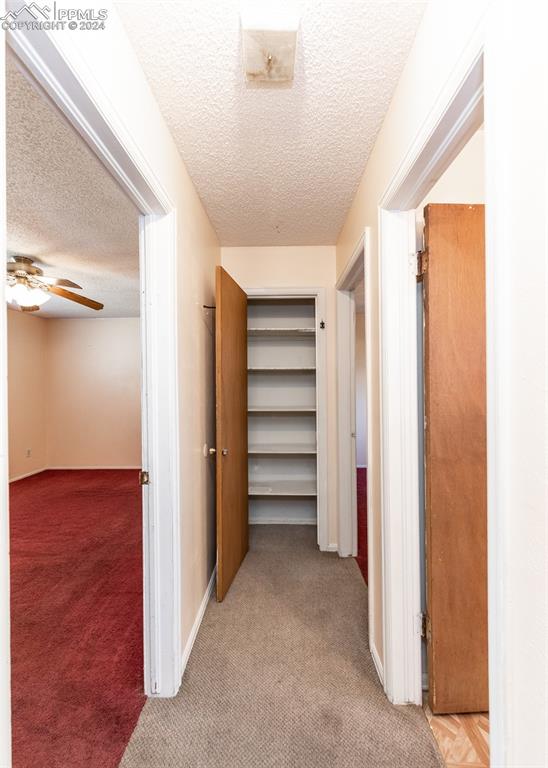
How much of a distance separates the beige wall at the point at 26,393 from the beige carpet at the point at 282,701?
14.8ft

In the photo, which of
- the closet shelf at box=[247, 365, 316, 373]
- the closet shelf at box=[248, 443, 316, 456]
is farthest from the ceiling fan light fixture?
the closet shelf at box=[248, 443, 316, 456]

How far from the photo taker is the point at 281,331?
10.3 ft

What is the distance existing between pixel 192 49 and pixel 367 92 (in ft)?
2.10

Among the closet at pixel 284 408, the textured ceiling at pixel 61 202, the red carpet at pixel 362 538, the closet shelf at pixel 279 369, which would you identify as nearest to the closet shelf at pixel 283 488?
the closet at pixel 284 408

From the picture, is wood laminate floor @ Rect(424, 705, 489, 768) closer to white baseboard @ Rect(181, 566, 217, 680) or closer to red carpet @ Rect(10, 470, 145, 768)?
white baseboard @ Rect(181, 566, 217, 680)

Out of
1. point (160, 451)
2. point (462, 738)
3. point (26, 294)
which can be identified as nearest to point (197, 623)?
point (160, 451)

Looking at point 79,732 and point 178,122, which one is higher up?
point 178,122

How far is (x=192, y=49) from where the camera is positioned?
1.17 m

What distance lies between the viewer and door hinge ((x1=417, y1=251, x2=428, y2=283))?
57.6 inches

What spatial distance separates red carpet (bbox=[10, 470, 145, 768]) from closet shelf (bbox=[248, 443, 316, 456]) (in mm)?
1249

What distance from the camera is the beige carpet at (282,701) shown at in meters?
1.29

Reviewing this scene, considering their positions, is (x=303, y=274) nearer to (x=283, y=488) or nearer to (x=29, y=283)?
(x=283, y=488)

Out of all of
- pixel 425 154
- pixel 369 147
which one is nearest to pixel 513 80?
pixel 425 154

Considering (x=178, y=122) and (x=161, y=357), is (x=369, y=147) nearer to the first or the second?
(x=178, y=122)
